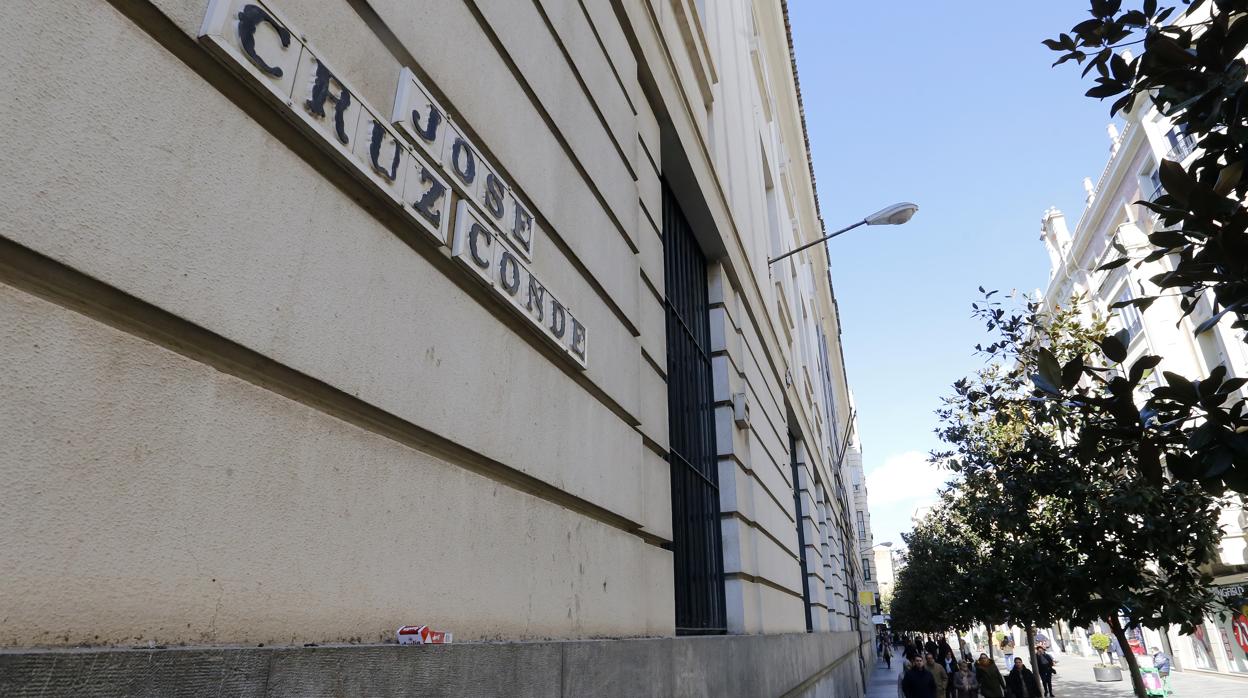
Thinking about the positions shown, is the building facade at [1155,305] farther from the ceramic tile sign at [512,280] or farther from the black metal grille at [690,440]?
the ceramic tile sign at [512,280]

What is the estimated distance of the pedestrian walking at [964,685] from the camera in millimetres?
18109

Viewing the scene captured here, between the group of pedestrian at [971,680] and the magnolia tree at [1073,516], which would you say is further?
the group of pedestrian at [971,680]

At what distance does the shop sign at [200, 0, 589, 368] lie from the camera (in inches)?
74.2

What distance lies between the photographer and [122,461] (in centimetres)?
151

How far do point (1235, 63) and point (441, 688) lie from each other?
392 cm

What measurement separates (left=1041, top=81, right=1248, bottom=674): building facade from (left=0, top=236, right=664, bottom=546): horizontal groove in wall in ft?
91.2

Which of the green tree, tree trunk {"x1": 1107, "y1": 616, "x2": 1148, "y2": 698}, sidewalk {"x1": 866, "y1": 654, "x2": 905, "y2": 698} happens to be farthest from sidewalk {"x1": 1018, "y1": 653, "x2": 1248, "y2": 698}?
the green tree

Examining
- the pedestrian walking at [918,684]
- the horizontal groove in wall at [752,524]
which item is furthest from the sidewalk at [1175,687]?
the horizontal groove in wall at [752,524]

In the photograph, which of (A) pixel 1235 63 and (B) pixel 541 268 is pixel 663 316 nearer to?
(B) pixel 541 268

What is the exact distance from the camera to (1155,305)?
28.7 metres

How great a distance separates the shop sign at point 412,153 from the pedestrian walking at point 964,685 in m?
18.7

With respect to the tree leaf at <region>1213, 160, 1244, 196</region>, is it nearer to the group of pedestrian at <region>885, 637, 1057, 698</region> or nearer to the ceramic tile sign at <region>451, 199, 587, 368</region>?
the ceramic tile sign at <region>451, 199, 587, 368</region>

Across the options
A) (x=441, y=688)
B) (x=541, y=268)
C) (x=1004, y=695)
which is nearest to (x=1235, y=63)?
(x=541, y=268)

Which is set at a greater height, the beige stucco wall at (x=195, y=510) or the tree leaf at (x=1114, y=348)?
the tree leaf at (x=1114, y=348)
